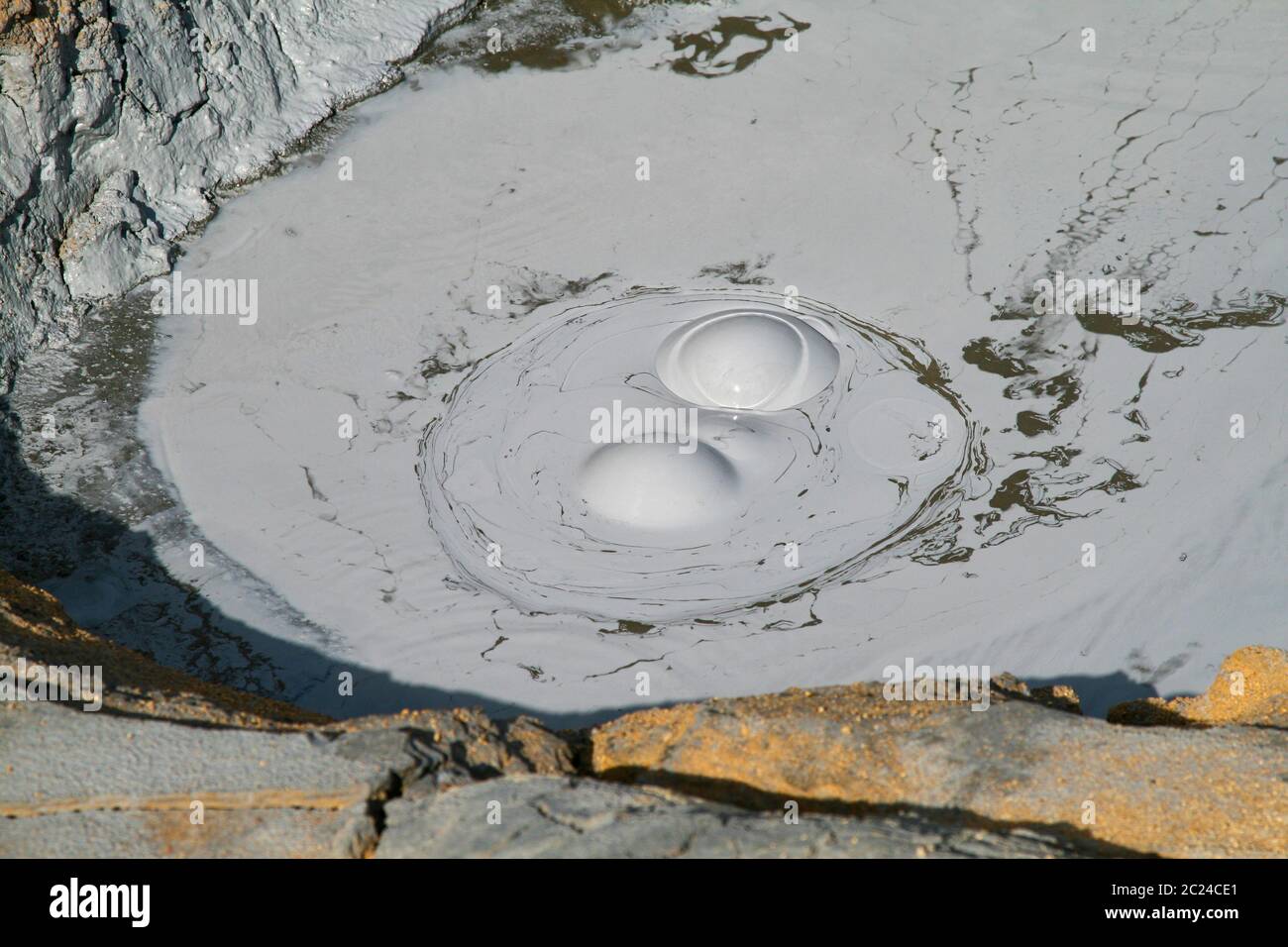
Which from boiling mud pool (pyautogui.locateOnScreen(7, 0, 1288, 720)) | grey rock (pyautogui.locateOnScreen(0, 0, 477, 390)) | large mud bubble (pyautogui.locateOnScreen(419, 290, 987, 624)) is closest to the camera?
boiling mud pool (pyautogui.locateOnScreen(7, 0, 1288, 720))

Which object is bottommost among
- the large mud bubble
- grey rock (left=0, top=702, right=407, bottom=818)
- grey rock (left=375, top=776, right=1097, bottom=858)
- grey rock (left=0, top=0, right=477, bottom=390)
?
grey rock (left=375, top=776, right=1097, bottom=858)

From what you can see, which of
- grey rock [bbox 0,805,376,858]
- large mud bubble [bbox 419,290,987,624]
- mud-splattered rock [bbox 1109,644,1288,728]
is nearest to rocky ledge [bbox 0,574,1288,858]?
grey rock [bbox 0,805,376,858]

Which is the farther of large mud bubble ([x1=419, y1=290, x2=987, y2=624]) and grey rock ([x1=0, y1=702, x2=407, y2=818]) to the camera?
large mud bubble ([x1=419, y1=290, x2=987, y2=624])

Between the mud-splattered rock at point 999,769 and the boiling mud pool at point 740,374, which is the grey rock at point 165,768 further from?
the boiling mud pool at point 740,374

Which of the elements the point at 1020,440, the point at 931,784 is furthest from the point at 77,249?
the point at 931,784

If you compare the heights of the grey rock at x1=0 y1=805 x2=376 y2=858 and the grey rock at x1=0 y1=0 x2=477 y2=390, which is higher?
the grey rock at x1=0 y1=0 x2=477 y2=390

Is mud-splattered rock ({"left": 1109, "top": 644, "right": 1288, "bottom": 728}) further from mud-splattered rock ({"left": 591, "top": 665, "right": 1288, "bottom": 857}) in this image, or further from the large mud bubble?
the large mud bubble
